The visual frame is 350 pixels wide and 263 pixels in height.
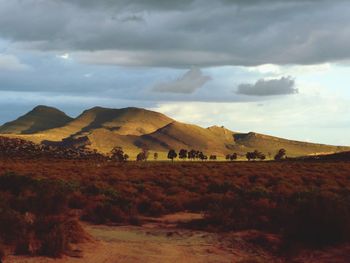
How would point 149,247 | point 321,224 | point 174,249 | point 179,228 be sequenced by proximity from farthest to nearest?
point 179,228 < point 321,224 < point 149,247 < point 174,249

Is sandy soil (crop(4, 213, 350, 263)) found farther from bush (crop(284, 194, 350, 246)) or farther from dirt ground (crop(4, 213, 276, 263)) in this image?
bush (crop(284, 194, 350, 246))

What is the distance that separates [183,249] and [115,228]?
4.89 meters

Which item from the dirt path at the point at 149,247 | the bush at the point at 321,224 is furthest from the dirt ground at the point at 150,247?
the bush at the point at 321,224

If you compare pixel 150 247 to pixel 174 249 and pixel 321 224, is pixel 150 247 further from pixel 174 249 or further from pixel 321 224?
pixel 321 224

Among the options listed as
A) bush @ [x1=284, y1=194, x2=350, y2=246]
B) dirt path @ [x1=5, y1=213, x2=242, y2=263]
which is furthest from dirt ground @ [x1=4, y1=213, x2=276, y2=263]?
bush @ [x1=284, y1=194, x2=350, y2=246]

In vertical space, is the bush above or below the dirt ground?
above

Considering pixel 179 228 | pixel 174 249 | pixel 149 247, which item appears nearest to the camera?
pixel 174 249

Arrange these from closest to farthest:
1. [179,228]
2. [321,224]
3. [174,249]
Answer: [174,249], [321,224], [179,228]

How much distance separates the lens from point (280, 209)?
68.9 ft

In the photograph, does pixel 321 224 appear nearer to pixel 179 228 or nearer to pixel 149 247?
Answer: pixel 149 247

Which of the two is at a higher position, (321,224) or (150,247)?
(321,224)

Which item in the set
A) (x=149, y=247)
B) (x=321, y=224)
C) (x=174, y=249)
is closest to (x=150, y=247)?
(x=149, y=247)

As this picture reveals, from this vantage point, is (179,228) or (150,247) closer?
(150,247)

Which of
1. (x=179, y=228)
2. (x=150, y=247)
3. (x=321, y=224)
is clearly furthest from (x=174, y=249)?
(x=321, y=224)
